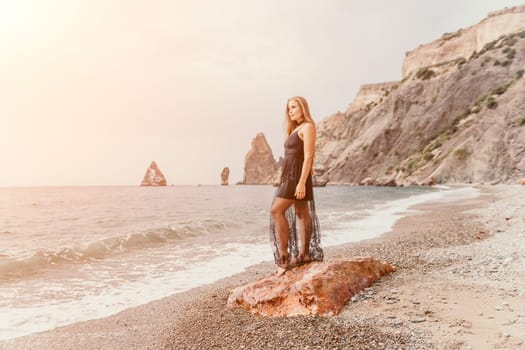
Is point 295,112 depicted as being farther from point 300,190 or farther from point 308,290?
point 308,290

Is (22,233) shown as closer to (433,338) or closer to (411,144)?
(433,338)

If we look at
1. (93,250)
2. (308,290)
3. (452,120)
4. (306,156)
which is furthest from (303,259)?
(452,120)

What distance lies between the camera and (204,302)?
702cm

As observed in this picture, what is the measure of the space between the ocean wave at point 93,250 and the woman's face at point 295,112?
9.34 m

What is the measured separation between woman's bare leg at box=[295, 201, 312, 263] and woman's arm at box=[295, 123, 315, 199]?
262 millimetres

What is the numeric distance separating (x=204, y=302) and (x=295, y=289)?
2089 millimetres

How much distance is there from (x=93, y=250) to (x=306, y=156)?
1048 cm

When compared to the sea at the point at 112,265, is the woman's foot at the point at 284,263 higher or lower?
higher

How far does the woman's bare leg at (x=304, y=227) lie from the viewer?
6609 millimetres

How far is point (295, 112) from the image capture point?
6.68 metres

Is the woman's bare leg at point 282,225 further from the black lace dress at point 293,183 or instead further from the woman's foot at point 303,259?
the woman's foot at point 303,259

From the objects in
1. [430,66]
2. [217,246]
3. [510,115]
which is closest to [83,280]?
[217,246]

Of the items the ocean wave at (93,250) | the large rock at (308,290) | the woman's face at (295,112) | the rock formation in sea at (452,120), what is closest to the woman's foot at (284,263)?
the large rock at (308,290)

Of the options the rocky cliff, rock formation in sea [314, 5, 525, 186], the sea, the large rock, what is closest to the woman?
the large rock
